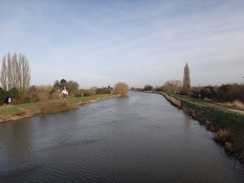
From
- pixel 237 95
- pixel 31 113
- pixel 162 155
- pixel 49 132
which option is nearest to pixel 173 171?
pixel 162 155

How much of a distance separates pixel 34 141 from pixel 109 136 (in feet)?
13.6

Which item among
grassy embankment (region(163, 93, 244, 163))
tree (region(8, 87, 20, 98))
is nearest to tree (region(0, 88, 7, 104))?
tree (region(8, 87, 20, 98))

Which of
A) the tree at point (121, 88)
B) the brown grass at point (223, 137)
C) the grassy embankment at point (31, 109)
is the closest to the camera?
the brown grass at point (223, 137)

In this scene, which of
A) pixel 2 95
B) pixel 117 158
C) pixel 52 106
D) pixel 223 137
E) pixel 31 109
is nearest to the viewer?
pixel 117 158

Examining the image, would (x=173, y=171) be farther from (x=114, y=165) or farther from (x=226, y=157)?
(x=226, y=157)

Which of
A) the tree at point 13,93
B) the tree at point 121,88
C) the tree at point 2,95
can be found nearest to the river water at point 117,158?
the tree at point 2,95

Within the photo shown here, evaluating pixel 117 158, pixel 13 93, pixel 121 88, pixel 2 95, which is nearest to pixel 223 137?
pixel 117 158

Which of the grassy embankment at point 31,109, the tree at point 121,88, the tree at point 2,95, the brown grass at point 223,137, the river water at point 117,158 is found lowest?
the river water at point 117,158

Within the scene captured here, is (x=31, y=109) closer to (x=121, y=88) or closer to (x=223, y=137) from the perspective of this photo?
(x=223, y=137)

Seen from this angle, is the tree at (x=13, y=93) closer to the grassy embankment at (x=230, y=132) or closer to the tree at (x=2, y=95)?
the tree at (x=2, y=95)

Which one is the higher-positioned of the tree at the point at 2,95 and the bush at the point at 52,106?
the tree at the point at 2,95

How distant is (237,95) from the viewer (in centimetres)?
2000

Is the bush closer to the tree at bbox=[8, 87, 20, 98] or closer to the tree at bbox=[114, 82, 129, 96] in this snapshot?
the tree at bbox=[8, 87, 20, 98]

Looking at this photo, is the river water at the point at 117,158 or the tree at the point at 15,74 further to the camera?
the tree at the point at 15,74
